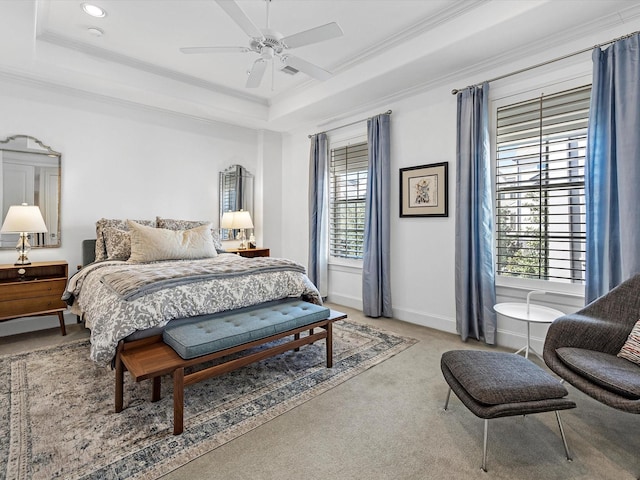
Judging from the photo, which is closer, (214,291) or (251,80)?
(214,291)

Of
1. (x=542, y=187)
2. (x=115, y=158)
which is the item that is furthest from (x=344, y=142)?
(x=115, y=158)

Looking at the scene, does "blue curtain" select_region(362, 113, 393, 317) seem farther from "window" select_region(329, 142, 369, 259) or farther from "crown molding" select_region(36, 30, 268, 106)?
Answer: "crown molding" select_region(36, 30, 268, 106)

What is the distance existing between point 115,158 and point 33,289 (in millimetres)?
1803

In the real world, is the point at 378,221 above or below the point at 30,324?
above

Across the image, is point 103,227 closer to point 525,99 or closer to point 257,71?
point 257,71

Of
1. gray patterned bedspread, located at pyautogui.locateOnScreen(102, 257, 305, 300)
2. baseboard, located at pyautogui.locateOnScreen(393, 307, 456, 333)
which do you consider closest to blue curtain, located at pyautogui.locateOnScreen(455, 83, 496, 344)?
baseboard, located at pyautogui.locateOnScreen(393, 307, 456, 333)

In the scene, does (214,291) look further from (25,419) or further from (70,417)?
(25,419)

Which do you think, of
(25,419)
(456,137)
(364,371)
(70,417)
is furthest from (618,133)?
(25,419)

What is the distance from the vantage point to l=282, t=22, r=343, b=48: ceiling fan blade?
2.30 meters

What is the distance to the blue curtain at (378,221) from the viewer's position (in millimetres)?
4215

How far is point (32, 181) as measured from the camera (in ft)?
12.4

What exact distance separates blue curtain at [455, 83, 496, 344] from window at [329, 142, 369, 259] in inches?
57.8

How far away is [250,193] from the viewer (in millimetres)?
5641

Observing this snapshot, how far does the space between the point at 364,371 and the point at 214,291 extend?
4.51 ft
